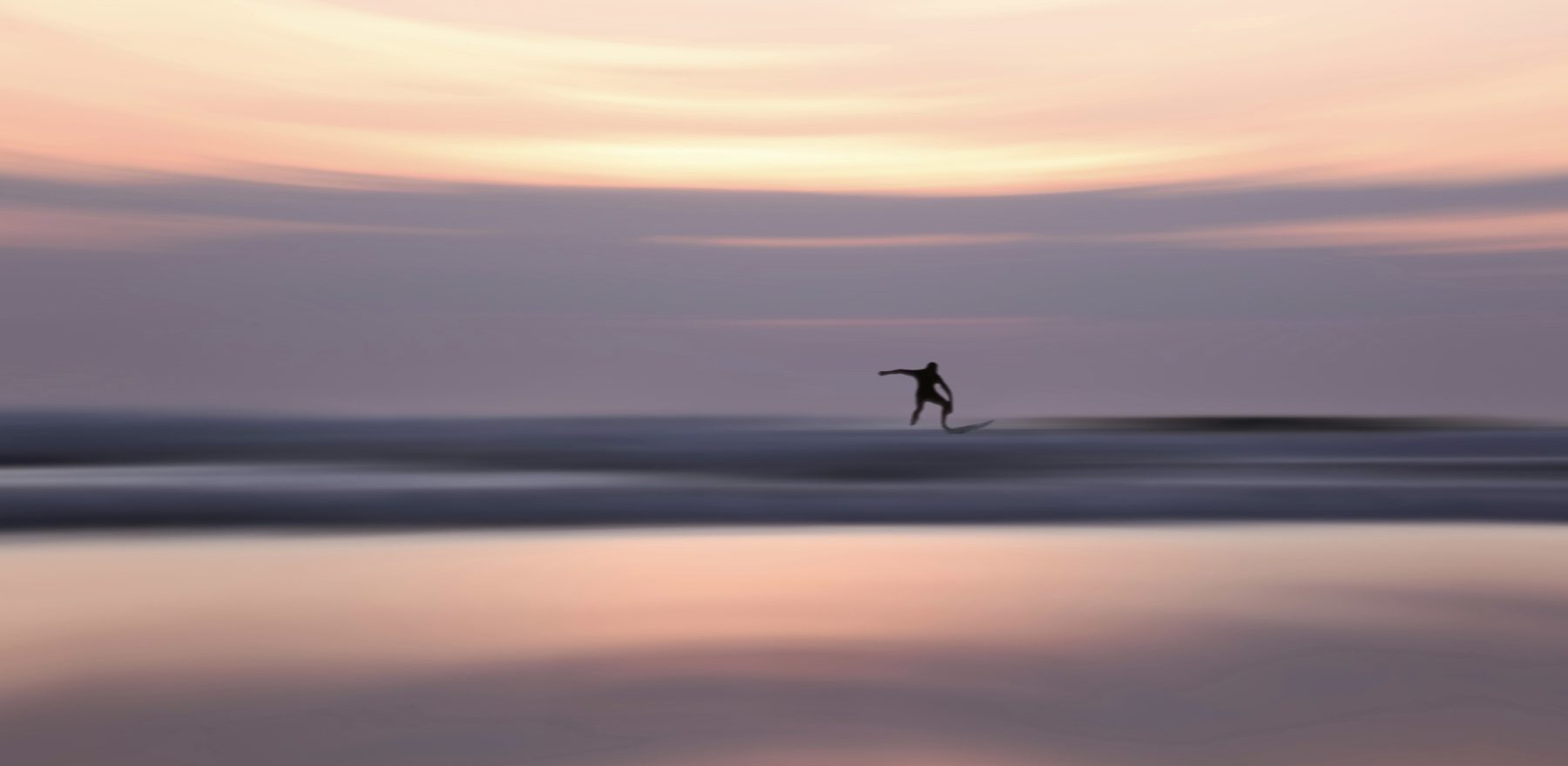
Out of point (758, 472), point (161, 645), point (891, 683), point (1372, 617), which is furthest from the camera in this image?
point (758, 472)

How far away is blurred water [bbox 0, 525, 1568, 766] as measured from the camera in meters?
5.94

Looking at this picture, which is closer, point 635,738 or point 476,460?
point 635,738

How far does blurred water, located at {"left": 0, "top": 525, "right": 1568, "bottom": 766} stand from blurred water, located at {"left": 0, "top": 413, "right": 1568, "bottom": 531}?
112 inches

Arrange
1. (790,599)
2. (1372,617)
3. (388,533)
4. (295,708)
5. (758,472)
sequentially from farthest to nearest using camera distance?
(758,472)
(388,533)
(790,599)
(1372,617)
(295,708)

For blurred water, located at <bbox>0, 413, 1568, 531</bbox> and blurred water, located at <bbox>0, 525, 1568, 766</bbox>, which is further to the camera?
blurred water, located at <bbox>0, 413, 1568, 531</bbox>

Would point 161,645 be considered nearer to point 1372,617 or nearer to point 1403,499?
point 1372,617

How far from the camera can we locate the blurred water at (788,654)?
19.5 ft

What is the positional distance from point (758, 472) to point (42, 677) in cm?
1484

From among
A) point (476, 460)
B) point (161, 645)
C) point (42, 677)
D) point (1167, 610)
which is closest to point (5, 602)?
point (161, 645)

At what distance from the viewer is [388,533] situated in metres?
13.9

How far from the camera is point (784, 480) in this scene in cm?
2020

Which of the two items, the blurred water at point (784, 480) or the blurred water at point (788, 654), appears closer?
the blurred water at point (788, 654)

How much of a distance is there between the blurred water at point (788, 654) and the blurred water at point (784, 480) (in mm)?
2852

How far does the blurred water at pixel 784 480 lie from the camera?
15.5 m
